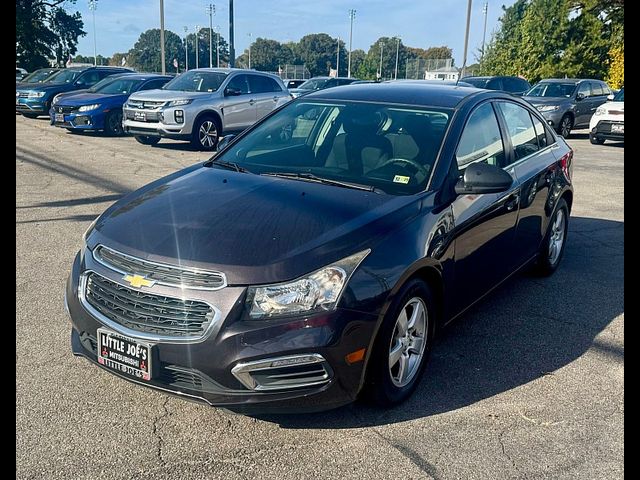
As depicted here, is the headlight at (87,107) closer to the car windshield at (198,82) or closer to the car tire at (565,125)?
the car windshield at (198,82)

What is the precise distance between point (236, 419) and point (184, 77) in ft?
42.6

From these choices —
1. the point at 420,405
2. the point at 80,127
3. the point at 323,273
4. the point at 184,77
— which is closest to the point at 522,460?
the point at 420,405

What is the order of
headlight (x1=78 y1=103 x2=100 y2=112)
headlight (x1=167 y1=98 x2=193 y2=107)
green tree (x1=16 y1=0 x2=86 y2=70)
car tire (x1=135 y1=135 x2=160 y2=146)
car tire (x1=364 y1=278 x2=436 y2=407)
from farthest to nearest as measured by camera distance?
1. green tree (x1=16 y1=0 x2=86 y2=70)
2. headlight (x1=78 y1=103 x2=100 y2=112)
3. car tire (x1=135 y1=135 x2=160 y2=146)
4. headlight (x1=167 y1=98 x2=193 y2=107)
5. car tire (x1=364 y1=278 x2=436 y2=407)

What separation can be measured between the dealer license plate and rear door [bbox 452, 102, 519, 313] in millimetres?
1898

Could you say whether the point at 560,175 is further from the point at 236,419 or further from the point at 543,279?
the point at 236,419

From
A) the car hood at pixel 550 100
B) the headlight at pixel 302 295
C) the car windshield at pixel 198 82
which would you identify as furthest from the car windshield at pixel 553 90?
the headlight at pixel 302 295

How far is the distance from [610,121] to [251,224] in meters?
15.6

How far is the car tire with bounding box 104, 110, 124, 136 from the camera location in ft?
52.5

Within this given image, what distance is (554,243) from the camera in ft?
19.2

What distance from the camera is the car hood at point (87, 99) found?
15.8m

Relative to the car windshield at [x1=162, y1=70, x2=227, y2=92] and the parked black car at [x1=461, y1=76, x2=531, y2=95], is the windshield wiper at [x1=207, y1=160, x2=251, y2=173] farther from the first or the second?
the parked black car at [x1=461, y1=76, x2=531, y2=95]

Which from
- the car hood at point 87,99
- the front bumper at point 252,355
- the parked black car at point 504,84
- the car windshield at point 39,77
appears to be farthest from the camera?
the car windshield at point 39,77

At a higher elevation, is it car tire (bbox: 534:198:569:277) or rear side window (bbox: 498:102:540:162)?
rear side window (bbox: 498:102:540:162)

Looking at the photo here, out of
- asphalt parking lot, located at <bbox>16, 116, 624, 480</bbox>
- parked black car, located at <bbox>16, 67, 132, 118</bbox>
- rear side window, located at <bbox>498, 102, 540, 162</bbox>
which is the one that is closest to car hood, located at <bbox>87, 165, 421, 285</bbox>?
asphalt parking lot, located at <bbox>16, 116, 624, 480</bbox>
